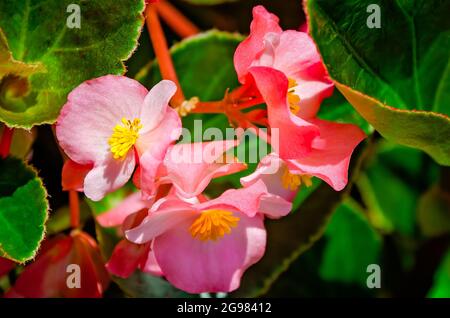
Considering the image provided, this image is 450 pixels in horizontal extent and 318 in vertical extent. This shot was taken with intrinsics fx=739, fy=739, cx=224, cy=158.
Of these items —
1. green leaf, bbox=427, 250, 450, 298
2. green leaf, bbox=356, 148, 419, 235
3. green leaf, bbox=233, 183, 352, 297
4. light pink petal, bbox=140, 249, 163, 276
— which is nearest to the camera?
light pink petal, bbox=140, 249, 163, 276

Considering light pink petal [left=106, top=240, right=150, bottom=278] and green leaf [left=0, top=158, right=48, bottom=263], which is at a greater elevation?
green leaf [left=0, top=158, right=48, bottom=263]

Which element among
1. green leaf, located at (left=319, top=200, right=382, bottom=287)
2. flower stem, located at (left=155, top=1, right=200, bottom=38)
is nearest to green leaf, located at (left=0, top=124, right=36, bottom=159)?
flower stem, located at (left=155, top=1, right=200, bottom=38)

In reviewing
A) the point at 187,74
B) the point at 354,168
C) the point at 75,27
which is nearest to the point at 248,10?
the point at 187,74

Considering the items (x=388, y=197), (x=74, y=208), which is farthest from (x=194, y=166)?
(x=388, y=197)

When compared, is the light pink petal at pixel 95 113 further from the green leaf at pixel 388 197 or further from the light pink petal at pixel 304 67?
the green leaf at pixel 388 197

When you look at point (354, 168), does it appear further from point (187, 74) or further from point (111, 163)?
point (111, 163)

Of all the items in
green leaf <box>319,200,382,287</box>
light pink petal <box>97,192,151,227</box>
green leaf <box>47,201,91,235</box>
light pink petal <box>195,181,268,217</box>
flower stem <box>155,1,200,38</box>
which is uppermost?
flower stem <box>155,1,200,38</box>

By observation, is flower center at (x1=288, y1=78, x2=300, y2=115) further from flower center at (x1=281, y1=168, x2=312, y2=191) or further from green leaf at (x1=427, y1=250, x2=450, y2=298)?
green leaf at (x1=427, y1=250, x2=450, y2=298)
